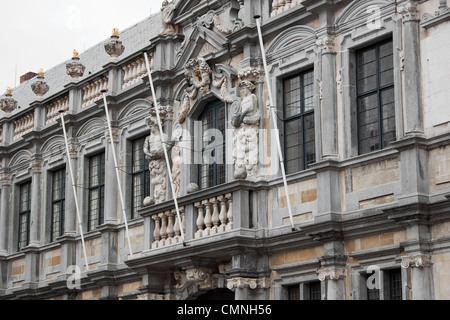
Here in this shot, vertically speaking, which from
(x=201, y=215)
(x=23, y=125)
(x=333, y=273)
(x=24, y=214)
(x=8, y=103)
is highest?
(x=8, y=103)

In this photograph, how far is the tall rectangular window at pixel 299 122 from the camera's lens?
2339 cm

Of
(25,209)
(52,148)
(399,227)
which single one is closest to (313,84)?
(399,227)

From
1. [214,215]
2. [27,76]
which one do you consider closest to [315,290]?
[214,215]

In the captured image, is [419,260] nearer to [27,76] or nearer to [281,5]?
[281,5]

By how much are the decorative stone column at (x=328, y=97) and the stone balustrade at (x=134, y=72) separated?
7397 millimetres

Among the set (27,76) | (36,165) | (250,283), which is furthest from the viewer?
(27,76)

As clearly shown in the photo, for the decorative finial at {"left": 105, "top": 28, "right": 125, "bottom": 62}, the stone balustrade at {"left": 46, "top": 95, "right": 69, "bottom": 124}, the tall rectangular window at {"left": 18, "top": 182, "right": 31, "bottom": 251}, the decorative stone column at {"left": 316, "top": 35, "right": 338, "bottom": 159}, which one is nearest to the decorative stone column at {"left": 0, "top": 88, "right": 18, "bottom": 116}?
the stone balustrade at {"left": 46, "top": 95, "right": 69, "bottom": 124}

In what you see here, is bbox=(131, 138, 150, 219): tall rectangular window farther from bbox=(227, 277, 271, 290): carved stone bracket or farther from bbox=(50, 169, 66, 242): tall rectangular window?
bbox=(227, 277, 271, 290): carved stone bracket

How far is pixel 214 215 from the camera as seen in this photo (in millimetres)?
24406

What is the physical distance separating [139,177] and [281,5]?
275 inches

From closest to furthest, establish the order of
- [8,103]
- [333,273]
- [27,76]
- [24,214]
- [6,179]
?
[333,273], [24,214], [6,179], [8,103], [27,76]

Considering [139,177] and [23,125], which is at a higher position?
[23,125]
